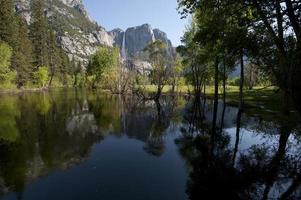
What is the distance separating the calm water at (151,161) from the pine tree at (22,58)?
2373 inches

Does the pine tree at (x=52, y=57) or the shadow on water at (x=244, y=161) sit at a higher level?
the pine tree at (x=52, y=57)

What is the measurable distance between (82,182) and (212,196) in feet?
17.8

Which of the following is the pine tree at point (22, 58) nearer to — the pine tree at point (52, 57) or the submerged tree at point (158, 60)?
the pine tree at point (52, 57)

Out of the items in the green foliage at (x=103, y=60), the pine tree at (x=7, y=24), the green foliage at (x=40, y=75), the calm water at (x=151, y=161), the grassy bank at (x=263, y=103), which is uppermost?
the pine tree at (x=7, y=24)

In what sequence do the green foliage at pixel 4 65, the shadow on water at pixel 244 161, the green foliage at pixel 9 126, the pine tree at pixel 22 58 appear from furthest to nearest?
the pine tree at pixel 22 58
the green foliage at pixel 4 65
the green foliage at pixel 9 126
the shadow on water at pixel 244 161

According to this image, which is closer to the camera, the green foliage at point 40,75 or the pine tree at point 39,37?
the green foliage at point 40,75

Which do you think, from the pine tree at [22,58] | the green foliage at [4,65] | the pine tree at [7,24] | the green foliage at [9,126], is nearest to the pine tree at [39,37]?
the pine tree at [22,58]

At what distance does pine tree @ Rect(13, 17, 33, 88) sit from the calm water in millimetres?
60266

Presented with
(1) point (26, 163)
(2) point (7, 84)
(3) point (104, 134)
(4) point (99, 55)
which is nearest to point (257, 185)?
(1) point (26, 163)

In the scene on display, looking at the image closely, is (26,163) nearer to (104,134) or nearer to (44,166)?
(44,166)

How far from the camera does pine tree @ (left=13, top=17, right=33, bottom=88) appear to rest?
80.0m

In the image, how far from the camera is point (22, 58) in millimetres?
82688

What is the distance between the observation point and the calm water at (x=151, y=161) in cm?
→ 1120

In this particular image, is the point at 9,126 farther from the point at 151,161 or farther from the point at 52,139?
the point at 151,161
